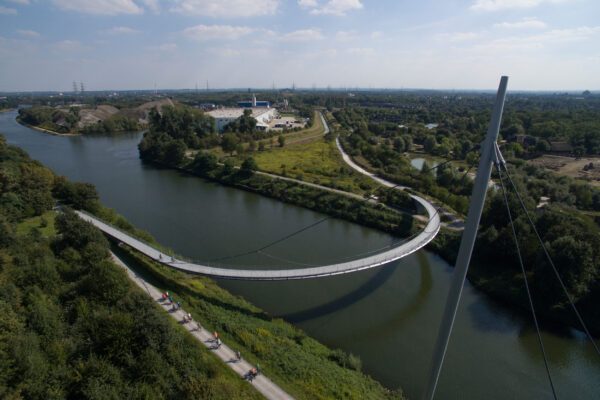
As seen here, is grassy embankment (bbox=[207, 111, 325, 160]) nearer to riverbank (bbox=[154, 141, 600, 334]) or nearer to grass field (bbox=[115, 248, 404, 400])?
riverbank (bbox=[154, 141, 600, 334])

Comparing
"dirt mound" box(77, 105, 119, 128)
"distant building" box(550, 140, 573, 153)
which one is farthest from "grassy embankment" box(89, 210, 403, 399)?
"dirt mound" box(77, 105, 119, 128)

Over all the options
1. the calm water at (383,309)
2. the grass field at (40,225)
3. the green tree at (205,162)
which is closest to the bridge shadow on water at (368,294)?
the calm water at (383,309)

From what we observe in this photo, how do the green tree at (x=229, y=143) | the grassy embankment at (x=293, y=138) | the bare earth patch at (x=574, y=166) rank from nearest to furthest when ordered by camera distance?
the bare earth patch at (x=574, y=166)
the green tree at (x=229, y=143)
the grassy embankment at (x=293, y=138)

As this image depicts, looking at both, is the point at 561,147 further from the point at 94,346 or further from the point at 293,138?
the point at 94,346

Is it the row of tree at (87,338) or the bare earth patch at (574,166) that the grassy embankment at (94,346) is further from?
the bare earth patch at (574,166)

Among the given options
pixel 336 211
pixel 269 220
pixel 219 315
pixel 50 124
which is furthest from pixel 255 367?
pixel 50 124

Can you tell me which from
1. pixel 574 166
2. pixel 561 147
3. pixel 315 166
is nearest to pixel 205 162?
pixel 315 166

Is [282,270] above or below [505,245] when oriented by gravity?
above
